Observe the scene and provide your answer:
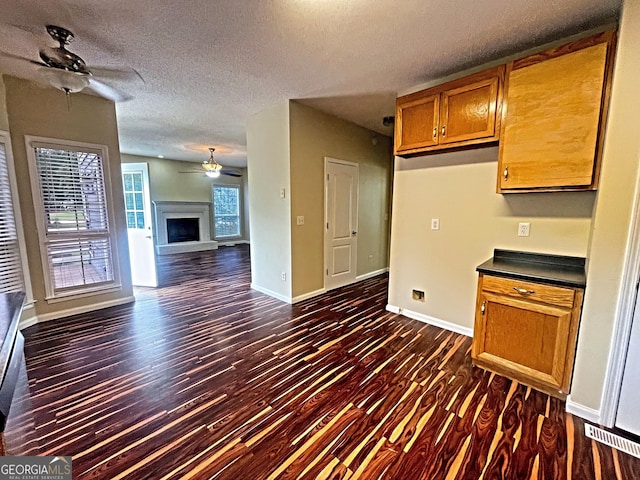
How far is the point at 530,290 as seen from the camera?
2.00 m

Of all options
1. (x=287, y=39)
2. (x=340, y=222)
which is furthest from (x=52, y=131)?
(x=340, y=222)

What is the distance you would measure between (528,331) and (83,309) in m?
4.68

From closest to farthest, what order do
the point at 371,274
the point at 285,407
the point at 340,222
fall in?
the point at 285,407 → the point at 340,222 → the point at 371,274

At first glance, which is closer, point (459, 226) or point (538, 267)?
point (538, 267)

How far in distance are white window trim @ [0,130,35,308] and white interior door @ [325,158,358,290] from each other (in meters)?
3.48

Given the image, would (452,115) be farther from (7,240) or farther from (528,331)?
(7,240)

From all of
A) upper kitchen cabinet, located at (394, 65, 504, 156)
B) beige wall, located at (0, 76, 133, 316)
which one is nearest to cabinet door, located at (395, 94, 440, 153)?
upper kitchen cabinet, located at (394, 65, 504, 156)

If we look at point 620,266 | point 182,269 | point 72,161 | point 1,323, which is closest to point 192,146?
point 182,269

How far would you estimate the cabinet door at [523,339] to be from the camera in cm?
192

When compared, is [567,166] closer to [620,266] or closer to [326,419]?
[620,266]

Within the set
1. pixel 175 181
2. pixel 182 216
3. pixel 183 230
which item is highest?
pixel 175 181

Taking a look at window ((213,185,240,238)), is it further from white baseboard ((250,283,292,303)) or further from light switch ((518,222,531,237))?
light switch ((518,222,531,237))

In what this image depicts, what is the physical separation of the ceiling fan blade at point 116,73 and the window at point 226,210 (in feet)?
20.4

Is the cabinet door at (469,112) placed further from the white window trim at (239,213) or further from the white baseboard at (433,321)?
the white window trim at (239,213)
